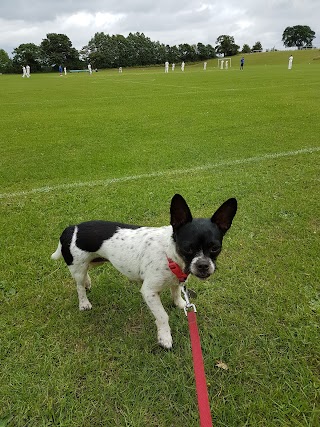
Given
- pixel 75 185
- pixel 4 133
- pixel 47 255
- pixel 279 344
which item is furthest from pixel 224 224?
pixel 4 133

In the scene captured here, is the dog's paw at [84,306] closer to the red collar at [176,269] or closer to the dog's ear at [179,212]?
the red collar at [176,269]

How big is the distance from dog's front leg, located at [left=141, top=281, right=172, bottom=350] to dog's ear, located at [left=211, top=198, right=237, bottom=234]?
2.77 ft

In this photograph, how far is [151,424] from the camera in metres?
2.38

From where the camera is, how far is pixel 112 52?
103m

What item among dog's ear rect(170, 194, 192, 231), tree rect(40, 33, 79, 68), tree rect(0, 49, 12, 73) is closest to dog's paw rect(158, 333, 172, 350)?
dog's ear rect(170, 194, 192, 231)

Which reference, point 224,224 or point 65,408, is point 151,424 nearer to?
point 65,408

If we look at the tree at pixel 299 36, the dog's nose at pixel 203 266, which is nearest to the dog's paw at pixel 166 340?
the dog's nose at pixel 203 266

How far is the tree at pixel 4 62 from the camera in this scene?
9420 centimetres

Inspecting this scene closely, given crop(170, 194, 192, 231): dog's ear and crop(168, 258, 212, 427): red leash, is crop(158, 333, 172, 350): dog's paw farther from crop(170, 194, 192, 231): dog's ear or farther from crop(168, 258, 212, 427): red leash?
crop(170, 194, 192, 231): dog's ear

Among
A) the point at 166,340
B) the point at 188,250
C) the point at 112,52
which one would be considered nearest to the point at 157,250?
the point at 188,250

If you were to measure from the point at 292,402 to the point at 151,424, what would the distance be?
1.08 m

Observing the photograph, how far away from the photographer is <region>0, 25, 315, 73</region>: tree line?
99.6 m

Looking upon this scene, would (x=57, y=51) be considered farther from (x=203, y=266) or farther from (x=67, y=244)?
(x=203, y=266)

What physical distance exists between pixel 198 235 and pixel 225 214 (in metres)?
0.32
